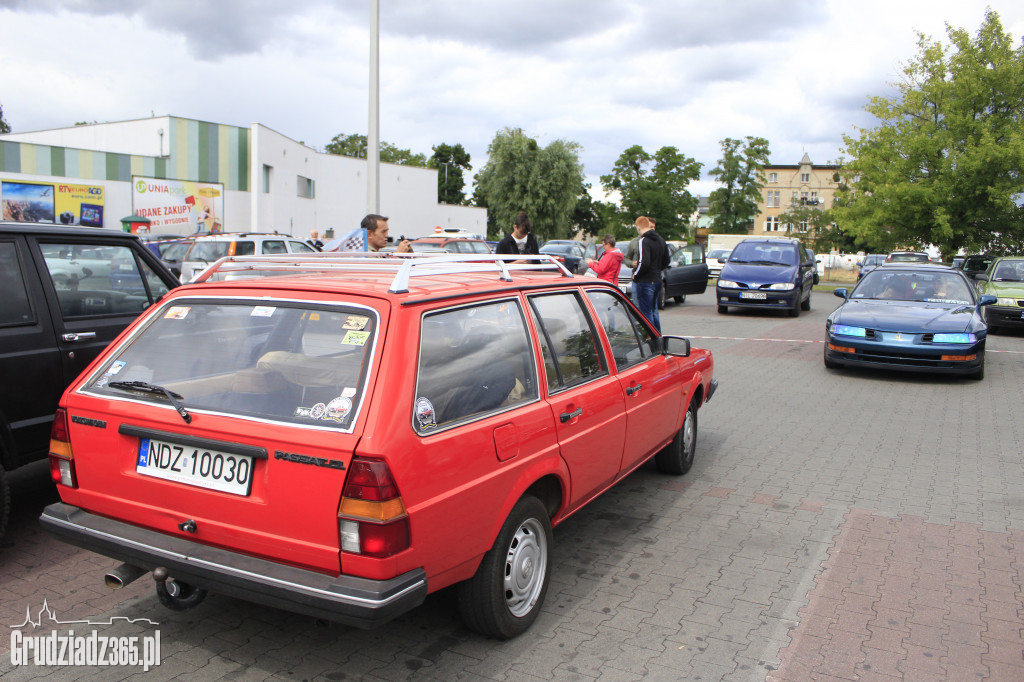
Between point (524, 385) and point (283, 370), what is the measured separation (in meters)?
1.11

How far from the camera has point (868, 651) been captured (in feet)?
11.2

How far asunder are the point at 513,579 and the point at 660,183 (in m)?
76.0

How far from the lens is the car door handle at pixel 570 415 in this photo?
373 cm

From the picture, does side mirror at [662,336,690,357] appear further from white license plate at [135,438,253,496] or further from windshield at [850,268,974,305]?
windshield at [850,268,974,305]

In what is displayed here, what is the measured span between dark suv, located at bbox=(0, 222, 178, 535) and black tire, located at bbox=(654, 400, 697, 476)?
408 cm

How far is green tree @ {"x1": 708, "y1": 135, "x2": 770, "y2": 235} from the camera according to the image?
7925 centimetres

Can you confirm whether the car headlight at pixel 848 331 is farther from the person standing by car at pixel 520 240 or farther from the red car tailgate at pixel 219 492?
the red car tailgate at pixel 219 492

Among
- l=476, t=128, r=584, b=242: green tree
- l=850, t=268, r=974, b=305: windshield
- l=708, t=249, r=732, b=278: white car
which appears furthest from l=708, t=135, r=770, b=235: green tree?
l=850, t=268, r=974, b=305: windshield

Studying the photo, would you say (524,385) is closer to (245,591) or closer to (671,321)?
(245,591)

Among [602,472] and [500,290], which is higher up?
[500,290]

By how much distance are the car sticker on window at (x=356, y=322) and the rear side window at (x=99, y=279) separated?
2.93 m

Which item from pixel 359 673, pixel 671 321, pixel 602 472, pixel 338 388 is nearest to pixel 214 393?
pixel 338 388

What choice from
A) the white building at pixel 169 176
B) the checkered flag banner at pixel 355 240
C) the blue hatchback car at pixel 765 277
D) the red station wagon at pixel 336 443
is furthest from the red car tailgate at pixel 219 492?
the white building at pixel 169 176

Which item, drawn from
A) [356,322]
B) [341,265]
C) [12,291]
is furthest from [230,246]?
[356,322]
